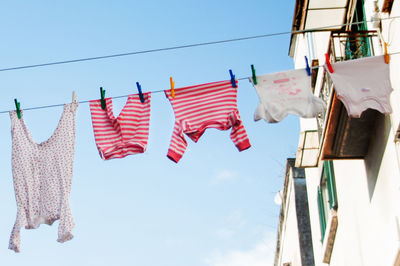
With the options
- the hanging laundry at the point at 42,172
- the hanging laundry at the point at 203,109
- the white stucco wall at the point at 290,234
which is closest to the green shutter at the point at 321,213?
the white stucco wall at the point at 290,234

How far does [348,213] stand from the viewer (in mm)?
10633

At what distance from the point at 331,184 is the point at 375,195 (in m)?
2.84

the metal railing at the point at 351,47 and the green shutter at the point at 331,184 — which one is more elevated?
the metal railing at the point at 351,47

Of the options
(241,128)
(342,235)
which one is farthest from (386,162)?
(342,235)

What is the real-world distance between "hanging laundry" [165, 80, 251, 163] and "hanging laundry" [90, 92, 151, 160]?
1.24 feet

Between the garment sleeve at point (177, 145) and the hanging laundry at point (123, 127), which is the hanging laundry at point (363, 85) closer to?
the garment sleeve at point (177, 145)

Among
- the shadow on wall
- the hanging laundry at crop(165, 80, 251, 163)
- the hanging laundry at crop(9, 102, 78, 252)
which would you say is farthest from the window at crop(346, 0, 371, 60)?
the hanging laundry at crop(9, 102, 78, 252)

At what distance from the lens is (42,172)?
884 cm

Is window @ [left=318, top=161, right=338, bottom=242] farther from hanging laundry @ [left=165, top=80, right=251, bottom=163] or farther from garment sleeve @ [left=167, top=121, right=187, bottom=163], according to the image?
garment sleeve @ [left=167, top=121, right=187, bottom=163]

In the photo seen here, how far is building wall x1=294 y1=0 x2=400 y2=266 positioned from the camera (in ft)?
26.0

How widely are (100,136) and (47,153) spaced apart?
76cm

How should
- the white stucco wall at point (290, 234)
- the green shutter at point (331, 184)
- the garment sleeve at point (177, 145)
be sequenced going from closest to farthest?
the garment sleeve at point (177, 145) < the green shutter at point (331, 184) < the white stucco wall at point (290, 234)

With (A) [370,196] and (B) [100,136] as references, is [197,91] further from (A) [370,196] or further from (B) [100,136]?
(A) [370,196]

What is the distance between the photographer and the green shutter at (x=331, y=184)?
11.6 metres
